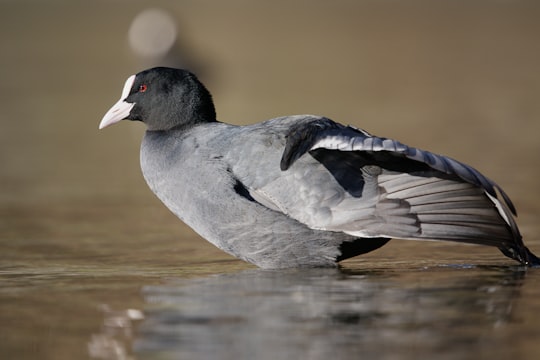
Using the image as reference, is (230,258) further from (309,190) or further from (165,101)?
(309,190)

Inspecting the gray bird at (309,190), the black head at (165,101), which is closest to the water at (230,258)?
the gray bird at (309,190)

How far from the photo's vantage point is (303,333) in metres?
4.31

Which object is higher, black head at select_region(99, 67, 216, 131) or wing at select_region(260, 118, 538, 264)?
black head at select_region(99, 67, 216, 131)

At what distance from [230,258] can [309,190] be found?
1.28 m

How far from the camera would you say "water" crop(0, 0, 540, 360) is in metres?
4.33

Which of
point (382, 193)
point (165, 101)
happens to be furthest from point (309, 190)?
point (165, 101)

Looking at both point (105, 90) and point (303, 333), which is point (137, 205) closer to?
point (303, 333)

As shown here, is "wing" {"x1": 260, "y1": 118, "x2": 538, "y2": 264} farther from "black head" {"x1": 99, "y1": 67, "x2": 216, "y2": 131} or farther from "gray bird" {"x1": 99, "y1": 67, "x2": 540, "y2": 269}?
"black head" {"x1": 99, "y1": 67, "x2": 216, "y2": 131}

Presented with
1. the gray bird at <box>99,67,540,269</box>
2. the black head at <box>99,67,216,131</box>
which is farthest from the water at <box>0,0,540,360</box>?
the black head at <box>99,67,216,131</box>

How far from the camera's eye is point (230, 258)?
21.7 ft

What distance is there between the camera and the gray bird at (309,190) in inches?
207

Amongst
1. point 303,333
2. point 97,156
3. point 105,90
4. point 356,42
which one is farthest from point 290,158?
point 356,42

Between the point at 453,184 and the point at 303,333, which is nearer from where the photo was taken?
the point at 303,333

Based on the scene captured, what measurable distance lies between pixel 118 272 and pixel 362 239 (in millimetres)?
1305
